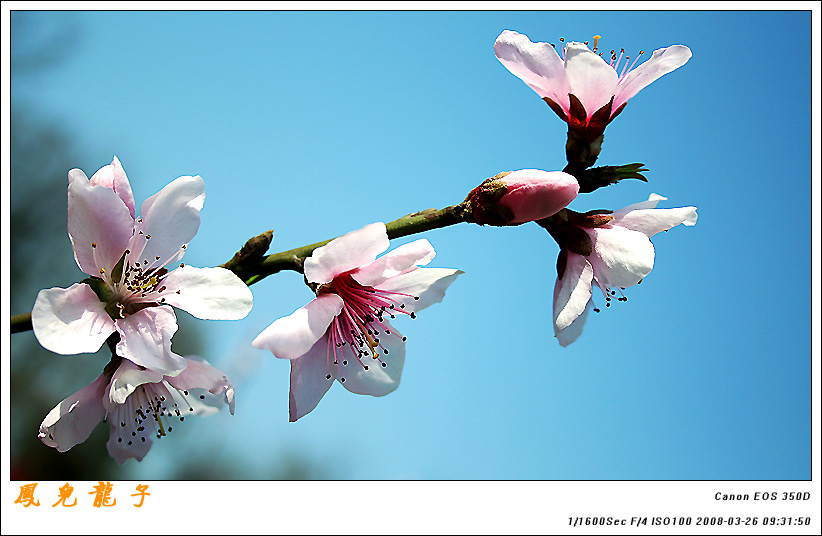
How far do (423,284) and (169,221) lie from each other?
1.19ft

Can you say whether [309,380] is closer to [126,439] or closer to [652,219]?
[126,439]

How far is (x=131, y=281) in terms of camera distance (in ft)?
2.70

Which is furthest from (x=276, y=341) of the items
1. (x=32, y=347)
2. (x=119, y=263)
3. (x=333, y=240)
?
(x=32, y=347)

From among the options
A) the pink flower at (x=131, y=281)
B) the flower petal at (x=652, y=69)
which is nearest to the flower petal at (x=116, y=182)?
the pink flower at (x=131, y=281)

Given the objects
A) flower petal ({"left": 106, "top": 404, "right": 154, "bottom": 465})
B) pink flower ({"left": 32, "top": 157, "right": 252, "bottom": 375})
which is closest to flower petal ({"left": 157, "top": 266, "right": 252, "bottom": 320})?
pink flower ({"left": 32, "top": 157, "right": 252, "bottom": 375})

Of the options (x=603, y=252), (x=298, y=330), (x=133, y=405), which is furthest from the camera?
(x=133, y=405)

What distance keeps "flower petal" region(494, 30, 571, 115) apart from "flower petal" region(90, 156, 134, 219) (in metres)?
0.58

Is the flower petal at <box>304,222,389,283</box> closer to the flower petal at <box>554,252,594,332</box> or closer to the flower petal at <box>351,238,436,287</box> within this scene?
the flower petal at <box>351,238,436,287</box>

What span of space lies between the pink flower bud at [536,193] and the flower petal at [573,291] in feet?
0.41

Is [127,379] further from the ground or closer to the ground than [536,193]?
→ closer to the ground

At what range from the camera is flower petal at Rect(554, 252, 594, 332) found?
856mm

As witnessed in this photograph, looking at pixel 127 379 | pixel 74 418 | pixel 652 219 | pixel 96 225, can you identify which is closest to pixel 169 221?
pixel 96 225

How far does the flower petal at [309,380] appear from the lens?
2.77 ft

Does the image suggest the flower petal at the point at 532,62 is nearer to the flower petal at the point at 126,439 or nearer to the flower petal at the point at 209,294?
the flower petal at the point at 209,294
